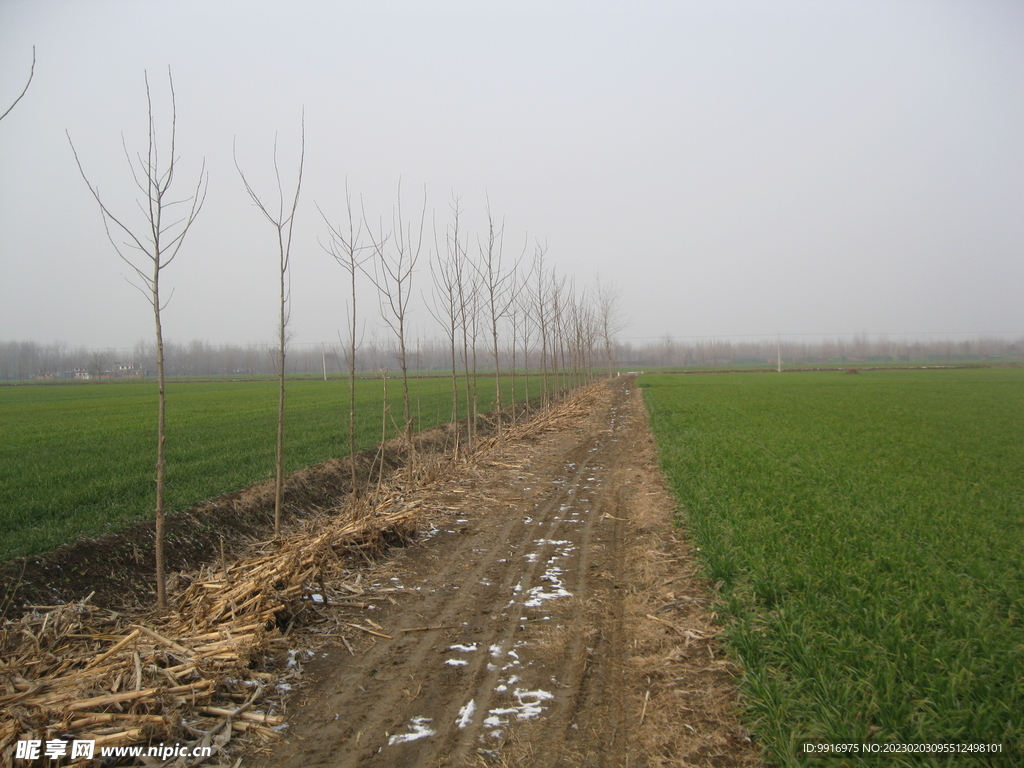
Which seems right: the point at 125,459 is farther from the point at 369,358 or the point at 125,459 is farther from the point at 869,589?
the point at 369,358

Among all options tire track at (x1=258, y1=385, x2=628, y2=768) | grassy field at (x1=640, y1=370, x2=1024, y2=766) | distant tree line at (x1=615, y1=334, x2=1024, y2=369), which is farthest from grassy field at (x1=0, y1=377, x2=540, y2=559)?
distant tree line at (x1=615, y1=334, x2=1024, y2=369)

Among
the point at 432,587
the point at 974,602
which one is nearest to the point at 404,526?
the point at 432,587

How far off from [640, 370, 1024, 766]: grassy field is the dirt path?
34 cm

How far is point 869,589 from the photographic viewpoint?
4.57 m

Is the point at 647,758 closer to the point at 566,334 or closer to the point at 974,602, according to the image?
the point at 974,602

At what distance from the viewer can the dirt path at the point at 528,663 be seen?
298 centimetres

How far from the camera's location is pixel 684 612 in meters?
4.56

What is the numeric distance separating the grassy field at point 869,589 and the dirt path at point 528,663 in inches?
13.5

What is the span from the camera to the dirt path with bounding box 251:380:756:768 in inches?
117

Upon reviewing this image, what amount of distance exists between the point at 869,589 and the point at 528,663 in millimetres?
2947

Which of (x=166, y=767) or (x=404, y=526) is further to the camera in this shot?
(x=404, y=526)

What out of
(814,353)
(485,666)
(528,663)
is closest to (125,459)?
(485,666)

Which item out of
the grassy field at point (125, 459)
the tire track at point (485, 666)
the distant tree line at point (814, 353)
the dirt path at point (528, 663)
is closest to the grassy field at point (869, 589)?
the dirt path at point (528, 663)

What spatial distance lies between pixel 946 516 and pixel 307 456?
1141cm
